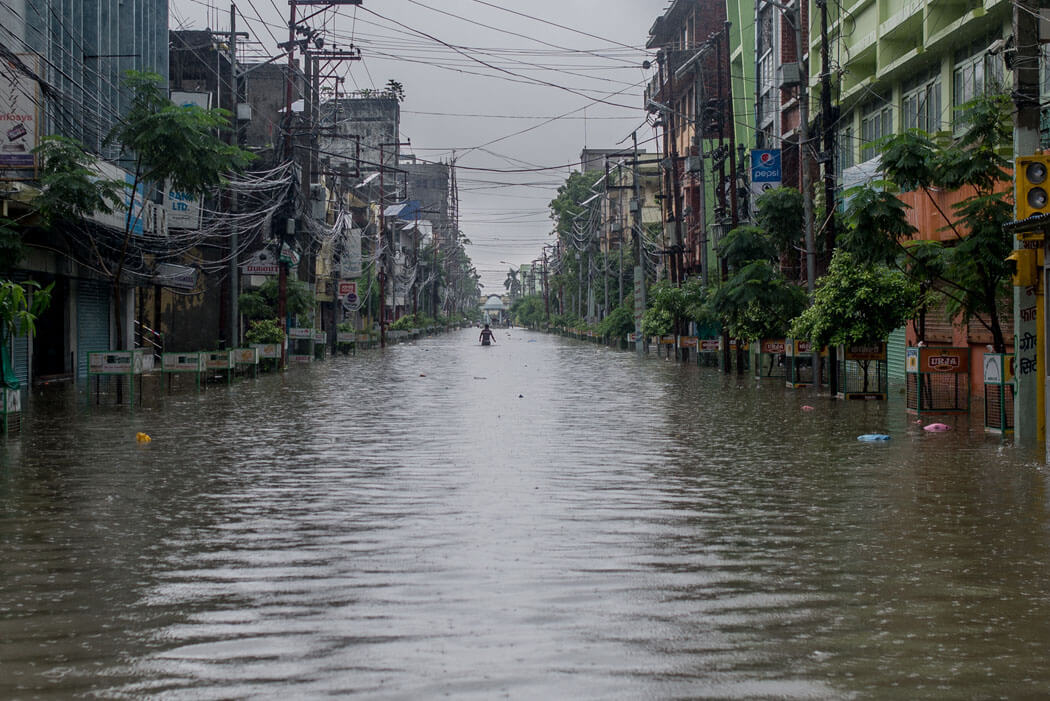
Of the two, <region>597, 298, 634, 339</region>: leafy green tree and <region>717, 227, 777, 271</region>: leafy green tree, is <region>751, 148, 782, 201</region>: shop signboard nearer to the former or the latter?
<region>717, 227, 777, 271</region>: leafy green tree

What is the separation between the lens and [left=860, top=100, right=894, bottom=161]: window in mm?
36062

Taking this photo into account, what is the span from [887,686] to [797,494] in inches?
262

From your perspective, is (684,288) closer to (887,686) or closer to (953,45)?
(953,45)

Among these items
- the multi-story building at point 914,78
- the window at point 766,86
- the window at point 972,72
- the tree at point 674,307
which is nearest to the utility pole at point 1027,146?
the multi-story building at point 914,78

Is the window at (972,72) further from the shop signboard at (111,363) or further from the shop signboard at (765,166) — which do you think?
the shop signboard at (111,363)

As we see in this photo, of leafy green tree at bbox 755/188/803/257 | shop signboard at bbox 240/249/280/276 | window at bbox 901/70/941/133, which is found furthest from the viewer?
shop signboard at bbox 240/249/280/276

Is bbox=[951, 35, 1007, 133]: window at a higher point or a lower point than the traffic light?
higher

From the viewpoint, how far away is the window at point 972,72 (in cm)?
2727

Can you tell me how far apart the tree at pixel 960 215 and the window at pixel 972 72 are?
18.0 ft

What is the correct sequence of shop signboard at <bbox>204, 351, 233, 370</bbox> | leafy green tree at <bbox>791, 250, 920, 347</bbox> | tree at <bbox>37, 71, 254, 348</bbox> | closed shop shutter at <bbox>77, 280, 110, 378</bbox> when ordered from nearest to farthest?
tree at <bbox>37, 71, 254, 348</bbox>, leafy green tree at <bbox>791, 250, 920, 347</bbox>, shop signboard at <bbox>204, 351, 233, 370</bbox>, closed shop shutter at <bbox>77, 280, 110, 378</bbox>

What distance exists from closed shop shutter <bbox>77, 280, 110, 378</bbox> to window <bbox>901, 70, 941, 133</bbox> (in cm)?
2402

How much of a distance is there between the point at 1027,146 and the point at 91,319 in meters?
29.1

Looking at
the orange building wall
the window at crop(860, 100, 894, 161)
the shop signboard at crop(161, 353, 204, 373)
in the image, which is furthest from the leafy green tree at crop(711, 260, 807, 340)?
the shop signboard at crop(161, 353, 204, 373)

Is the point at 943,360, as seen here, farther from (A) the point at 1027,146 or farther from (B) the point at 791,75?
(B) the point at 791,75
